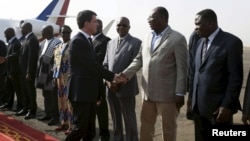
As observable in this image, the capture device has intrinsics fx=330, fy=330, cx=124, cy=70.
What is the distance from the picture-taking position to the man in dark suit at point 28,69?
6.25 m

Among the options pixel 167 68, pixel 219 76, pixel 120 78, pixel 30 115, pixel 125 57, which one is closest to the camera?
pixel 219 76

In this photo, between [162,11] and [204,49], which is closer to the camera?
[204,49]

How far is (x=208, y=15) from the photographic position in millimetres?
2986

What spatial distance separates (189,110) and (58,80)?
2612 millimetres

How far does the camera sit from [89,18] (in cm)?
373

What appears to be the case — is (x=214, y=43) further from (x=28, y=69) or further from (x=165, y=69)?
(x=28, y=69)

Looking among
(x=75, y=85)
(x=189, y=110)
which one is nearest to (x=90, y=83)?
(x=75, y=85)

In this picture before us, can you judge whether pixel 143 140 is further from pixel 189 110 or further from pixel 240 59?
pixel 240 59

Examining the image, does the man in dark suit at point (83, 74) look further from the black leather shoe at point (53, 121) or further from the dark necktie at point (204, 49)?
the black leather shoe at point (53, 121)

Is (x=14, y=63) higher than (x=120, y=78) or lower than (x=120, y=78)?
lower

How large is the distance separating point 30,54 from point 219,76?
424 centimetres

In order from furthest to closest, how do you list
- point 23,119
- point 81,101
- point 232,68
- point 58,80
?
point 23,119
point 58,80
point 81,101
point 232,68

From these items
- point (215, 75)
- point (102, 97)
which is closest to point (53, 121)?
point (102, 97)

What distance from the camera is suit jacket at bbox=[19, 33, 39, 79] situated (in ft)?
20.4
